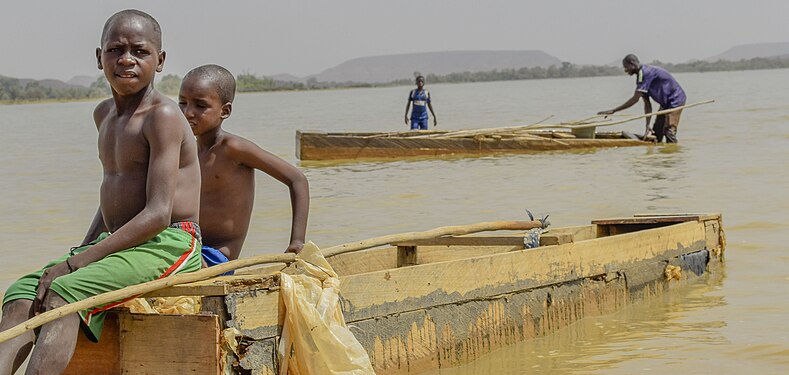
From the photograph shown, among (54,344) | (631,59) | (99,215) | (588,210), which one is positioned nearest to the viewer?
(54,344)

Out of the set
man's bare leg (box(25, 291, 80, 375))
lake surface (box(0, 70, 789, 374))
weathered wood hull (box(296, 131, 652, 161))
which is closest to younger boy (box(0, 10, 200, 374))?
man's bare leg (box(25, 291, 80, 375))

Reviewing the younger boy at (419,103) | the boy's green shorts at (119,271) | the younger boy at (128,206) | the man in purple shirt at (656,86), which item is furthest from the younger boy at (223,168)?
the younger boy at (419,103)

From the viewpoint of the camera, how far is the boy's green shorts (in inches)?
123

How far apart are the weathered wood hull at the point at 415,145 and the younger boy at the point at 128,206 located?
474 inches

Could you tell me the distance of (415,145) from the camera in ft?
51.4

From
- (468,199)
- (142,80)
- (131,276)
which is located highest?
(142,80)

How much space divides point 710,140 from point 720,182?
7080 millimetres

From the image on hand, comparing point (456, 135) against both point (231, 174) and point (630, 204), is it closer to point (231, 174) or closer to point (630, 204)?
point (630, 204)

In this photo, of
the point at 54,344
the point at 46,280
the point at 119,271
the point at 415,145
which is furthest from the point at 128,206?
the point at 415,145

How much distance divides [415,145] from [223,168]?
37.6 ft

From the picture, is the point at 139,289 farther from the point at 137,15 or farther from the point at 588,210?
the point at 588,210

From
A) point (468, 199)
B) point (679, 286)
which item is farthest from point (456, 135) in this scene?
point (679, 286)

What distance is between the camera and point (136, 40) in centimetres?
339

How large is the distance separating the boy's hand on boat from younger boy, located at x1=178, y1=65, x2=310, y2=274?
1020 mm
